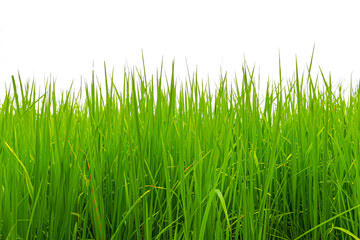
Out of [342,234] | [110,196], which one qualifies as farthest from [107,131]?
[342,234]

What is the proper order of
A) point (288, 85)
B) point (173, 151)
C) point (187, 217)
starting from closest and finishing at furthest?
point (187, 217) < point (173, 151) < point (288, 85)

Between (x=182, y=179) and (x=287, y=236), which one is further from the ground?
(x=182, y=179)

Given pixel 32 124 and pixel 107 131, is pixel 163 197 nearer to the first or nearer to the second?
pixel 107 131

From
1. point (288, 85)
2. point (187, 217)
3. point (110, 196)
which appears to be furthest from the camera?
point (288, 85)

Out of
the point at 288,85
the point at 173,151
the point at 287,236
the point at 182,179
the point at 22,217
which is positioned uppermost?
the point at 288,85

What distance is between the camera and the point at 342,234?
1.29m

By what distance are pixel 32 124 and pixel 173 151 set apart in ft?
1.94

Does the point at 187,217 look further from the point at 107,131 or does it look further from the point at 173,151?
the point at 107,131

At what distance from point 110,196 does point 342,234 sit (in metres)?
0.92

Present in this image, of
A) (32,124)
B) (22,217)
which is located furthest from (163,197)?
(32,124)

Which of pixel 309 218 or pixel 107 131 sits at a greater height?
pixel 107 131

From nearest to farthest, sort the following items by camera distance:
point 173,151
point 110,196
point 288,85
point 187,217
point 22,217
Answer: point 187,217, point 22,217, point 110,196, point 173,151, point 288,85

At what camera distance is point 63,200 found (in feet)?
3.78

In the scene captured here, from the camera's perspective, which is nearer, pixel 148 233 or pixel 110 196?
pixel 148 233
